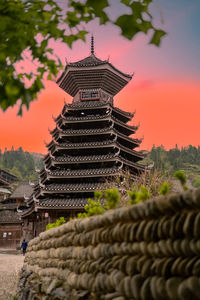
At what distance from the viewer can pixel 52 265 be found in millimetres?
7527

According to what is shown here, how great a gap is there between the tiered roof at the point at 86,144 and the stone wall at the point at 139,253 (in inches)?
632

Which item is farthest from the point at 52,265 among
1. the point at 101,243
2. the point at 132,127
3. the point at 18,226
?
the point at 18,226

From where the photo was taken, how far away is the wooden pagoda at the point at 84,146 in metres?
22.3

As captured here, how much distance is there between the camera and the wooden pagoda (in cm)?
2227

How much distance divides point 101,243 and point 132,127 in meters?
20.6

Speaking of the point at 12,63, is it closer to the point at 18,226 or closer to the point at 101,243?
the point at 101,243

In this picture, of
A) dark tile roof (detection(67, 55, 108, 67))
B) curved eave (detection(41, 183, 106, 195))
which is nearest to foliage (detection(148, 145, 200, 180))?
dark tile roof (detection(67, 55, 108, 67))

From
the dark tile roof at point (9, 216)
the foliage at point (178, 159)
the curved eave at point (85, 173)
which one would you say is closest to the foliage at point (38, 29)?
the curved eave at point (85, 173)

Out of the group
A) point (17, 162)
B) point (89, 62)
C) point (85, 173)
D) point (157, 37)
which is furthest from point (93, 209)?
point (17, 162)

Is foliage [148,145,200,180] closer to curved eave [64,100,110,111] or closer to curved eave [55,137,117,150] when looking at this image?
curved eave [64,100,110,111]

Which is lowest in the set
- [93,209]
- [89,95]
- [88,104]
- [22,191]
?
[93,209]

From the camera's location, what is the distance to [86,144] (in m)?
23.0

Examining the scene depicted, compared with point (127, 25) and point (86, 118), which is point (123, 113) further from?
point (127, 25)

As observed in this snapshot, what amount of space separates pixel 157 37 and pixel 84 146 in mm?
19827
